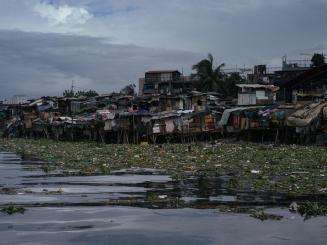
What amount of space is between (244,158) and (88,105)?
4721 centimetres

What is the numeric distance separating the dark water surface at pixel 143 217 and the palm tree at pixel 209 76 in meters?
45.1

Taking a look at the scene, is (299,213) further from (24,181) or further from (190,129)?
(190,129)

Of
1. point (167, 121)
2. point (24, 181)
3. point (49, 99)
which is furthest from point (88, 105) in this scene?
point (24, 181)

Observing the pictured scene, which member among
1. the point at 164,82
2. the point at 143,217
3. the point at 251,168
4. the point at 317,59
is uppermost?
the point at 317,59

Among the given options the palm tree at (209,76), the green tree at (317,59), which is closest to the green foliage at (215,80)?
the palm tree at (209,76)

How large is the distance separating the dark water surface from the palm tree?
4514cm

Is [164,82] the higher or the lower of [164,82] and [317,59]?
the lower

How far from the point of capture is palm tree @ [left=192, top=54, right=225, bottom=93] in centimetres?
5972

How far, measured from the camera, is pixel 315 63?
57.3m

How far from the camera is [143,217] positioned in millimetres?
9742

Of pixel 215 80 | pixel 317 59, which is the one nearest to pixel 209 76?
pixel 215 80

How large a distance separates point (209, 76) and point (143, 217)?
52.1m

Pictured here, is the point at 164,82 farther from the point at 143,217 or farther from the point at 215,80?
the point at 143,217

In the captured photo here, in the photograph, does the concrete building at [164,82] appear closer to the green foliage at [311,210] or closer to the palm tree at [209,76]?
the palm tree at [209,76]
